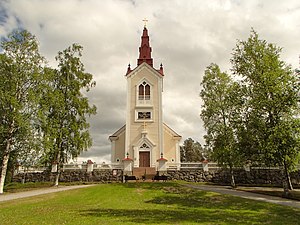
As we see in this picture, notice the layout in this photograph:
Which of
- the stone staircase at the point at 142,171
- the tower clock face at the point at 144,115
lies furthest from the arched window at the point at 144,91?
the stone staircase at the point at 142,171

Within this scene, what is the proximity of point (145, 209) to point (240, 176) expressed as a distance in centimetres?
1684

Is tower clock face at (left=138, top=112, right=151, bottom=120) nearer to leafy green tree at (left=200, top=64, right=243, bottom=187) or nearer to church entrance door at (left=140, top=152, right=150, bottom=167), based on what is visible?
church entrance door at (left=140, top=152, right=150, bottom=167)

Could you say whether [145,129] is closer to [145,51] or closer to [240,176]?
[240,176]

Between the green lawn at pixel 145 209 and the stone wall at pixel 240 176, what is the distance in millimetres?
8535

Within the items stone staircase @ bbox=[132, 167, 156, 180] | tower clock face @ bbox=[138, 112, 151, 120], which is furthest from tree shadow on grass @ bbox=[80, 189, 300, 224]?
tower clock face @ bbox=[138, 112, 151, 120]

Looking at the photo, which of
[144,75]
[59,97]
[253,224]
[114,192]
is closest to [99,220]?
[253,224]

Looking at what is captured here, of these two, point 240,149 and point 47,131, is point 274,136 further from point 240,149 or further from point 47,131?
point 47,131

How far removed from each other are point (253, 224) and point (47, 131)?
17.9 meters

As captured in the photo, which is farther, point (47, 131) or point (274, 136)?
point (47, 131)

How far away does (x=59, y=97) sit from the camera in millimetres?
23734

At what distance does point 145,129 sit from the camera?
103ft

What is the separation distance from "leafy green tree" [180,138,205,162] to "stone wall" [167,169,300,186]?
28.4 metres

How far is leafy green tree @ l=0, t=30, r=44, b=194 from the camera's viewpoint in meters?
20.3

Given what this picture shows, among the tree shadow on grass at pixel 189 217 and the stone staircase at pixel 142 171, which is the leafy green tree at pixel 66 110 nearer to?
the stone staircase at pixel 142 171
